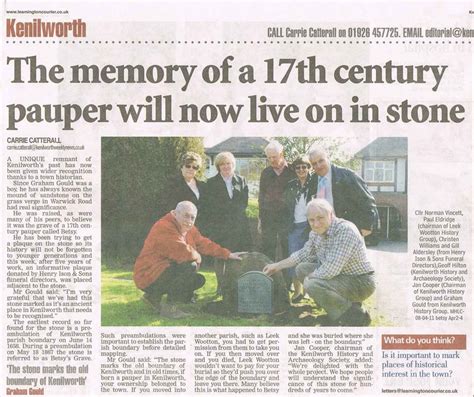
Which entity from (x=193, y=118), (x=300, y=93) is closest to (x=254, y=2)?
(x=300, y=93)

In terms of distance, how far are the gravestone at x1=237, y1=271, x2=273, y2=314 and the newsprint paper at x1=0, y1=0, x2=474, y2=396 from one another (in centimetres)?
2

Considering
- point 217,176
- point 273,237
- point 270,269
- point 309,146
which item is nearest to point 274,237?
point 273,237

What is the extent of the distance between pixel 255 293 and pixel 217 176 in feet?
3.08

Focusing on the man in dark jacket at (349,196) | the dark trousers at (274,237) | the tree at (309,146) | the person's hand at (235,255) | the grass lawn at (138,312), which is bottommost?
the grass lawn at (138,312)

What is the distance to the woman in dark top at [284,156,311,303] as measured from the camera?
3637 mm

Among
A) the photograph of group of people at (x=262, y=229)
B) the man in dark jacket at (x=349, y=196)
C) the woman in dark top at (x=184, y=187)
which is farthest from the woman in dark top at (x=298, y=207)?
the woman in dark top at (x=184, y=187)

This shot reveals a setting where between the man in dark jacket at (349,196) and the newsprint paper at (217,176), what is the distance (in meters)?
0.09

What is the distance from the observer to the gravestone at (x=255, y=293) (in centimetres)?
364

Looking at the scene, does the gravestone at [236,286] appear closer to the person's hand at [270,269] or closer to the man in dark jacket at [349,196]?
the person's hand at [270,269]

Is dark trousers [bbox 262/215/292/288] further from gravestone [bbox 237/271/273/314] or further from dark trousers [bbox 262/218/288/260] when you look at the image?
gravestone [bbox 237/271/273/314]

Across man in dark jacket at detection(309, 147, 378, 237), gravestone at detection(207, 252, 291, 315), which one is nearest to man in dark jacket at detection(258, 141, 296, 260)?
gravestone at detection(207, 252, 291, 315)

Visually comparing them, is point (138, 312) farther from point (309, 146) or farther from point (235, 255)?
point (309, 146)

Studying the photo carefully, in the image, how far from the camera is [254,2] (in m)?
3.67

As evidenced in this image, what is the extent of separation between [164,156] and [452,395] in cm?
286
